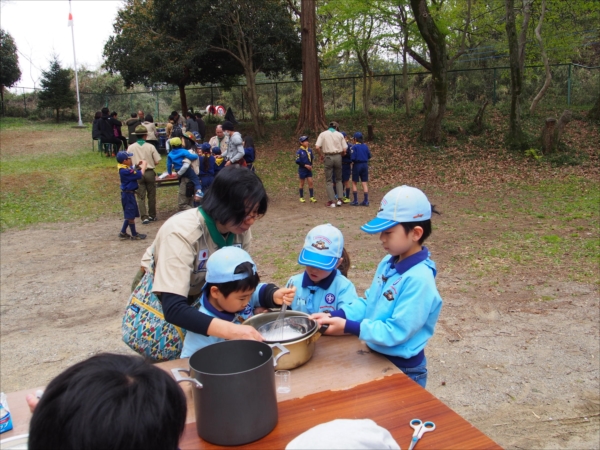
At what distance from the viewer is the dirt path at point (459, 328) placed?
3.17 m

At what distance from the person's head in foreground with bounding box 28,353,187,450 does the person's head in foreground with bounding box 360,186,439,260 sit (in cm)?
121

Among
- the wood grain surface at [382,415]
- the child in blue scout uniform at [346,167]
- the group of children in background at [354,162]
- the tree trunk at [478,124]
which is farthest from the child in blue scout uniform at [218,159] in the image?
the tree trunk at [478,124]

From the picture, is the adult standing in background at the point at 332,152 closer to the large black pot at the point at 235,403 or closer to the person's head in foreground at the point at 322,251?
the person's head in foreground at the point at 322,251

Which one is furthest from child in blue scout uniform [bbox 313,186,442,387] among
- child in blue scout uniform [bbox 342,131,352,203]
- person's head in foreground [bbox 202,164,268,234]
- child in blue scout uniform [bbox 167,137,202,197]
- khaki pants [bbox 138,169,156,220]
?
child in blue scout uniform [bbox 342,131,352,203]

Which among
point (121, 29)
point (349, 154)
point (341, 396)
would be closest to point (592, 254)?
point (349, 154)

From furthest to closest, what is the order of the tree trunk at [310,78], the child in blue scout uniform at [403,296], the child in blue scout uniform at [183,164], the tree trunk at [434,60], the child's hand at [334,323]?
the tree trunk at [310,78]
the tree trunk at [434,60]
the child in blue scout uniform at [183,164]
the child's hand at [334,323]
the child in blue scout uniform at [403,296]

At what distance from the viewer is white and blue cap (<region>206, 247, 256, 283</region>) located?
6.32ft

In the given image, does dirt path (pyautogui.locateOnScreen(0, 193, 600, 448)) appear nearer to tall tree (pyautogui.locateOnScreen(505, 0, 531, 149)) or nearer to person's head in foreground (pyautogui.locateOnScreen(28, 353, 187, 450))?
person's head in foreground (pyautogui.locateOnScreen(28, 353, 187, 450))

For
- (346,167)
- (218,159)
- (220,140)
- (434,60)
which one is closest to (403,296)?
(218,159)

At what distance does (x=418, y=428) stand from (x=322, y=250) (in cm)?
95

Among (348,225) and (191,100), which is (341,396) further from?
(191,100)

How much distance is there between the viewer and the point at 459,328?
4.36 meters

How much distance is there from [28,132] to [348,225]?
1984 centimetres

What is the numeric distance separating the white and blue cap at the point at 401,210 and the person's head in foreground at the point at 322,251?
11.0 inches
